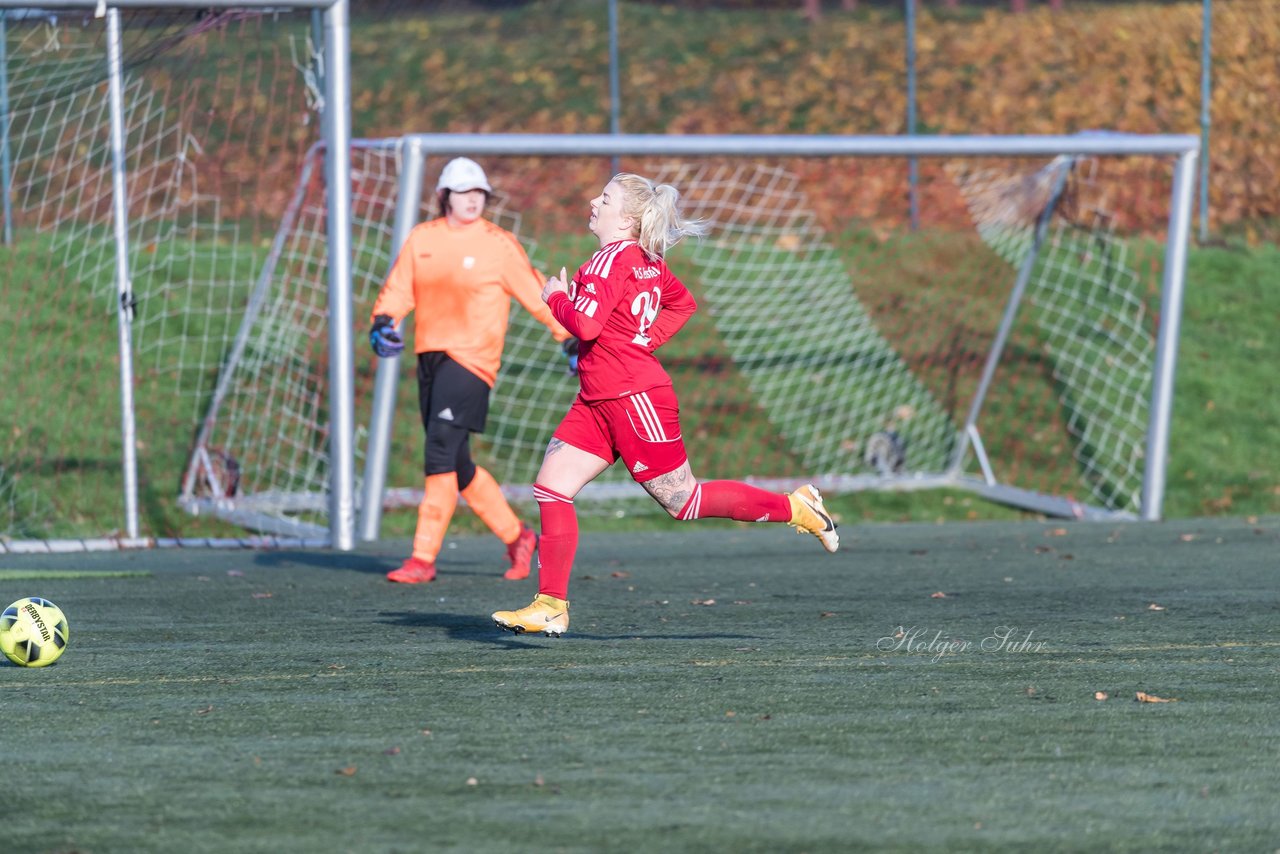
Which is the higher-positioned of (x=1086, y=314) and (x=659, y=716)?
(x=1086, y=314)

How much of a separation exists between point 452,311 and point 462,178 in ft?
2.03

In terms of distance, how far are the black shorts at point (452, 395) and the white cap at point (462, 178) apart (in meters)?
0.77

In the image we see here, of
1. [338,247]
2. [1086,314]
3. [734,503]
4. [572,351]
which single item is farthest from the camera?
[1086,314]

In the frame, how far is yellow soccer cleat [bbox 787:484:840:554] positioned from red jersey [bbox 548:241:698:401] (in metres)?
0.67

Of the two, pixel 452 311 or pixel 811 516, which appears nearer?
pixel 811 516

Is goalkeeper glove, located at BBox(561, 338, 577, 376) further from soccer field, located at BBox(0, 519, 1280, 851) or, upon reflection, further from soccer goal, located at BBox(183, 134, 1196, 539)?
soccer goal, located at BBox(183, 134, 1196, 539)

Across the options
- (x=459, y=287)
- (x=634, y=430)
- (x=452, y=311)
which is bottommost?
(x=634, y=430)

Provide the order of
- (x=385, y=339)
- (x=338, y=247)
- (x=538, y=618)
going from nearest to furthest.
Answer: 1. (x=538, y=618)
2. (x=385, y=339)
3. (x=338, y=247)

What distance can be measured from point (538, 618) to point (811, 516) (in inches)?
42.3

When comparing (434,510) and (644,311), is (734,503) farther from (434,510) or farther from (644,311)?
(434,510)

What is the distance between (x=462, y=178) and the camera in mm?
7707

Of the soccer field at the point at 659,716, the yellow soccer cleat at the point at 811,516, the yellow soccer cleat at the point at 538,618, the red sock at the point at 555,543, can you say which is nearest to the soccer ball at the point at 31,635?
the soccer field at the point at 659,716

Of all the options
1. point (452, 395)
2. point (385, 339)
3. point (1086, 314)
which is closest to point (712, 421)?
point (1086, 314)

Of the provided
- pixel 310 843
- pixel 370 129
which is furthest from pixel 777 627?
pixel 370 129
